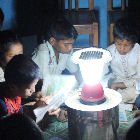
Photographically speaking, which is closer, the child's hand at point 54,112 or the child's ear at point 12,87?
the child's ear at point 12,87

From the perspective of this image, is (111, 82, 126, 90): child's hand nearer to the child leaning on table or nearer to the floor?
the floor

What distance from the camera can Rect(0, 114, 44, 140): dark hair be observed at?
3.72 ft

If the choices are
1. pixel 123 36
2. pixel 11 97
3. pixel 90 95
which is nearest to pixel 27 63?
pixel 11 97

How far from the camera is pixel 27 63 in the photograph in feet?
5.98

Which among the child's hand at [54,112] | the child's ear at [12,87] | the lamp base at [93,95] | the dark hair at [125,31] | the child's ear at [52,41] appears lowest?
the child's hand at [54,112]

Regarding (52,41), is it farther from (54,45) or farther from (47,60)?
(47,60)

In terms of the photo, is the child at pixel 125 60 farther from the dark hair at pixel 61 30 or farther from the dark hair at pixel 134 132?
the dark hair at pixel 134 132

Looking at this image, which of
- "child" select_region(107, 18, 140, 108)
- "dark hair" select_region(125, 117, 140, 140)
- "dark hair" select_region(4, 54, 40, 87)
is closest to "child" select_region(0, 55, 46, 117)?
"dark hair" select_region(4, 54, 40, 87)

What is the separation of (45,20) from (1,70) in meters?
1.43

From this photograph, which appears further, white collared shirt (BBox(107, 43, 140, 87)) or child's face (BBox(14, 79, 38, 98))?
white collared shirt (BBox(107, 43, 140, 87))

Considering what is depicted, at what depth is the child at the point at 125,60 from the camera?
2.60 m

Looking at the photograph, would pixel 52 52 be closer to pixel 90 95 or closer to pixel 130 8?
pixel 90 95

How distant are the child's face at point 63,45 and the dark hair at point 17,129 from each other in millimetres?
1412

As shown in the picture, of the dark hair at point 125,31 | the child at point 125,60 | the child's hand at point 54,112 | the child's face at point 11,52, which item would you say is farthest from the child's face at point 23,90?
the dark hair at point 125,31
